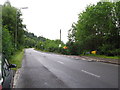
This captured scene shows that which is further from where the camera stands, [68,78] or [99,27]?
[99,27]

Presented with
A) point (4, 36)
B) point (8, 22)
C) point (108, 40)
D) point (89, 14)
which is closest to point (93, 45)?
point (108, 40)

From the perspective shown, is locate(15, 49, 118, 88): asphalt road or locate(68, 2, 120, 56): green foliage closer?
locate(15, 49, 118, 88): asphalt road

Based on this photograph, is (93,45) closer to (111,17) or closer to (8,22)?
(111,17)

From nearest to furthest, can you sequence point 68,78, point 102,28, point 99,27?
point 68,78 < point 102,28 < point 99,27

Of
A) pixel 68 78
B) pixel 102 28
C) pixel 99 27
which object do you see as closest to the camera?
pixel 68 78

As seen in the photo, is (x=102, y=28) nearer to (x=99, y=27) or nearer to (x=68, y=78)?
(x=99, y=27)

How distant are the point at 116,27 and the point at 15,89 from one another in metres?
20.4

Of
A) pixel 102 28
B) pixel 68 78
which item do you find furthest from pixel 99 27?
pixel 68 78

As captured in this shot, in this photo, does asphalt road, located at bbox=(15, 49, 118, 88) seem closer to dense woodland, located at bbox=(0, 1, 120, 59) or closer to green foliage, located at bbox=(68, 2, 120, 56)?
dense woodland, located at bbox=(0, 1, 120, 59)

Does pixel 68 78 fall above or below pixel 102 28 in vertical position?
below

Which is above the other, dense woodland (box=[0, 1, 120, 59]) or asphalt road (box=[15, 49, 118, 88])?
dense woodland (box=[0, 1, 120, 59])

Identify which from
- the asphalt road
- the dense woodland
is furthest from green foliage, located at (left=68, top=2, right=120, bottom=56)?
the asphalt road

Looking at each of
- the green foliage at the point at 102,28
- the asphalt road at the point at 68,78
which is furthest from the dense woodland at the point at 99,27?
the asphalt road at the point at 68,78

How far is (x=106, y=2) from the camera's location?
997 inches
